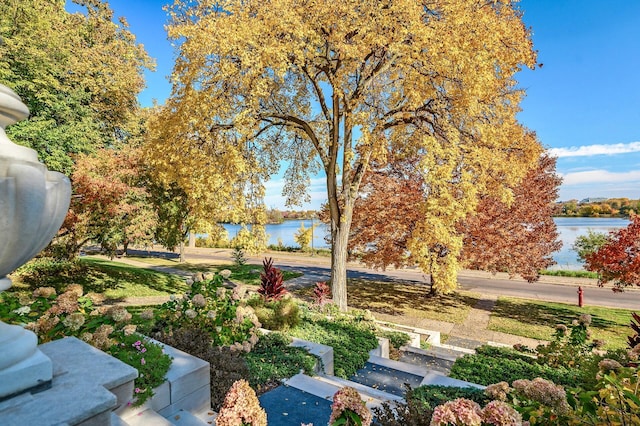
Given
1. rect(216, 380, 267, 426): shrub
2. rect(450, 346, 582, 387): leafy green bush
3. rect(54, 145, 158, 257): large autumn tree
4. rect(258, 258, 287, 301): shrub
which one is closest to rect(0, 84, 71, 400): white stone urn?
rect(216, 380, 267, 426): shrub

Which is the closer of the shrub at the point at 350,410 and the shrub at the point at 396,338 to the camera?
the shrub at the point at 350,410

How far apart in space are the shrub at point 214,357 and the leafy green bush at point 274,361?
0.67 feet

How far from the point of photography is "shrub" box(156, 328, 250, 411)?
4.28m

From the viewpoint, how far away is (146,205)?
12.8 m

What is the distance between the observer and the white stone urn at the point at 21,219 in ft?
6.03

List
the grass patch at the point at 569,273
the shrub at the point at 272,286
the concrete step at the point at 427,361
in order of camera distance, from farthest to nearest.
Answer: the grass patch at the point at 569,273 → the shrub at the point at 272,286 → the concrete step at the point at 427,361

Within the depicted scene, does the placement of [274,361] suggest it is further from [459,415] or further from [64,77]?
[64,77]

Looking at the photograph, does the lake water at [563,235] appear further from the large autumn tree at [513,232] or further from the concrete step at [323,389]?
the concrete step at [323,389]

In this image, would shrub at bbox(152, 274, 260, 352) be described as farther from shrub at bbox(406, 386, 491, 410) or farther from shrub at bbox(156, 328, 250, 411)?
shrub at bbox(406, 386, 491, 410)

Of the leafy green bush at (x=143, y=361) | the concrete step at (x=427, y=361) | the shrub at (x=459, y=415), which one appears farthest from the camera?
the concrete step at (x=427, y=361)

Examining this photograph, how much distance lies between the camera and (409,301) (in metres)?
15.1

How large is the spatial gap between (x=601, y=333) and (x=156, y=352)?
13610 mm

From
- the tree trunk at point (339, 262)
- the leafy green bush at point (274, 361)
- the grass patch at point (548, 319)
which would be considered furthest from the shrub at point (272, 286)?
the grass patch at point (548, 319)

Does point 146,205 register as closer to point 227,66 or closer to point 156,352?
point 227,66
